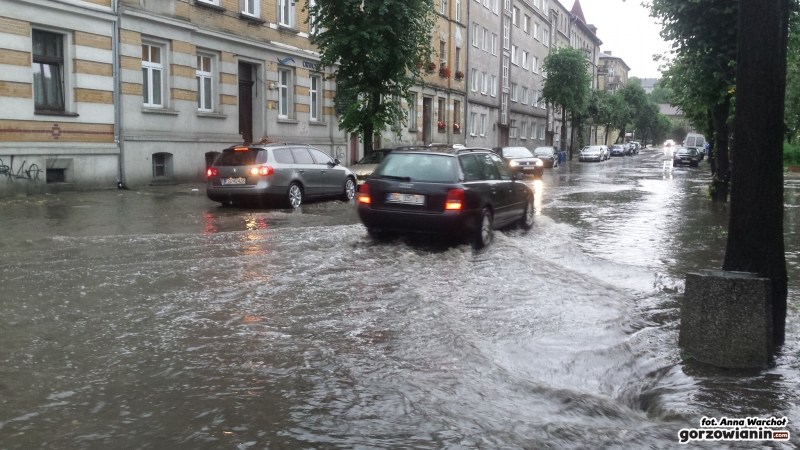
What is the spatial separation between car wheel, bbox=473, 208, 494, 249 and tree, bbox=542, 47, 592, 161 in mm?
52898

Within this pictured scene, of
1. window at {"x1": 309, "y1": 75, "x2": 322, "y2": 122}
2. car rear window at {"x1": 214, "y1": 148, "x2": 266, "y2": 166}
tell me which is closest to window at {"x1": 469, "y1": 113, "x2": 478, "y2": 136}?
window at {"x1": 309, "y1": 75, "x2": 322, "y2": 122}

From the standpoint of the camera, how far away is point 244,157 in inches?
639

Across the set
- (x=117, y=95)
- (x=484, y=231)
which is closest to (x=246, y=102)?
(x=117, y=95)

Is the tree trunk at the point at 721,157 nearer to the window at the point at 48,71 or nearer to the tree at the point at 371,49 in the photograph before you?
the tree at the point at 371,49

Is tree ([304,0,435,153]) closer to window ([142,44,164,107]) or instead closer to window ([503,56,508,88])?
window ([142,44,164,107])

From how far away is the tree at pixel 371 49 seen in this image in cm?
2302

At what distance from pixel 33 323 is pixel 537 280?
5.27 metres

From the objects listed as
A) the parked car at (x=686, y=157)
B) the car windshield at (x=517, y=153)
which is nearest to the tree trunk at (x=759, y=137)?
the car windshield at (x=517, y=153)

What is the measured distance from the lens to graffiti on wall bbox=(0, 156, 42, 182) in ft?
55.2

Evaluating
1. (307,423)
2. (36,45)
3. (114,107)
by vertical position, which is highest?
(36,45)

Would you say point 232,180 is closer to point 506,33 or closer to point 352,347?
point 352,347

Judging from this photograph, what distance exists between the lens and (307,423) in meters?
4.16

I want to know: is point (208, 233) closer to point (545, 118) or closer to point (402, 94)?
point (402, 94)

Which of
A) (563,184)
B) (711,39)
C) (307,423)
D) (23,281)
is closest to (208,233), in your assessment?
(23,281)
